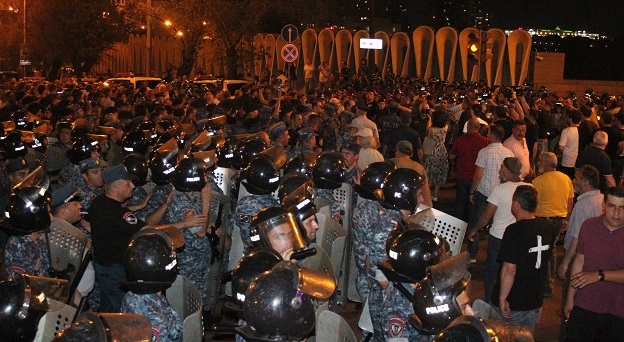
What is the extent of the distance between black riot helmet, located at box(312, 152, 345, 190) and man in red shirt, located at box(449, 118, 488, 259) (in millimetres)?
4393

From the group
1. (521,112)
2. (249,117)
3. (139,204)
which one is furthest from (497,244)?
(521,112)

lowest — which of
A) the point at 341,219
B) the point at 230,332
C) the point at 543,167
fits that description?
the point at 230,332

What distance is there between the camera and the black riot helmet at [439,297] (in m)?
4.49

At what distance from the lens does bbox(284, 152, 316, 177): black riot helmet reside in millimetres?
9680

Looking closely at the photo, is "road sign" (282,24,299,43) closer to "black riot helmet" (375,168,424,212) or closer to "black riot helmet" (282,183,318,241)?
"black riot helmet" (375,168,424,212)

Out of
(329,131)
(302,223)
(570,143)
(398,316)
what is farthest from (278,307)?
(329,131)

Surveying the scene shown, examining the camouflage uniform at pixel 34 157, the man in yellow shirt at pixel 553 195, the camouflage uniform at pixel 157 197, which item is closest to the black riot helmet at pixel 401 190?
the camouflage uniform at pixel 157 197

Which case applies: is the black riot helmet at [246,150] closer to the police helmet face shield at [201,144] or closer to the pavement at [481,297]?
the police helmet face shield at [201,144]

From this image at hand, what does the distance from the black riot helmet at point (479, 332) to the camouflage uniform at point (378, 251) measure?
264 cm

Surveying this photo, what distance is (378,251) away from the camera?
22.9ft

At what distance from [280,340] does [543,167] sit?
699 cm

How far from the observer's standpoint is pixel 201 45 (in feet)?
154

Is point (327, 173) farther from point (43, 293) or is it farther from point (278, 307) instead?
point (278, 307)

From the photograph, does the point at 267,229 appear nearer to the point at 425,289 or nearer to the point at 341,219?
the point at 425,289
